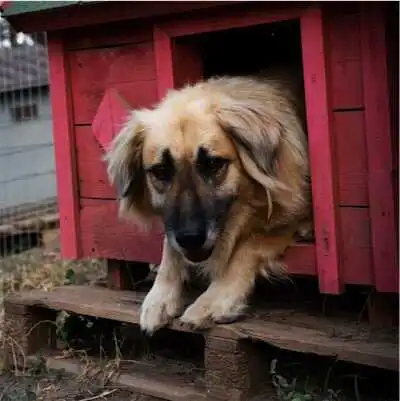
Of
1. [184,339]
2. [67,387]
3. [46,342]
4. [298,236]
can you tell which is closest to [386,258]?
[298,236]

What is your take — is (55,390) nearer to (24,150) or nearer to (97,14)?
(97,14)

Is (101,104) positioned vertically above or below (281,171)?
above

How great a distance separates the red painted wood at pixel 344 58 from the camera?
8.05ft

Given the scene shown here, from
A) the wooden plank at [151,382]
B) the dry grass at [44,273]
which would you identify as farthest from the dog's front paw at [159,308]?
the dry grass at [44,273]

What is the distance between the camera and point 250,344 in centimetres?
254

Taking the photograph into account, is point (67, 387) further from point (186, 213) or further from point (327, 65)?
point (327, 65)

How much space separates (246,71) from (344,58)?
1.21 metres

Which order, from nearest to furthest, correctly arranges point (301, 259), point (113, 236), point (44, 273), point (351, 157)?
1. point (351, 157)
2. point (301, 259)
3. point (113, 236)
4. point (44, 273)

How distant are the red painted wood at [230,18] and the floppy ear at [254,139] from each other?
30 cm

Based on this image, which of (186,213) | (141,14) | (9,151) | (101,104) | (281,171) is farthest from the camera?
(9,151)

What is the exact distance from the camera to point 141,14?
2842 millimetres

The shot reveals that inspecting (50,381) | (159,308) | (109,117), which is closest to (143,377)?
(159,308)

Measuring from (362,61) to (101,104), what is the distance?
3.92 ft

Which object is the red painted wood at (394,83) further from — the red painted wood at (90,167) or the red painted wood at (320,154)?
the red painted wood at (90,167)
